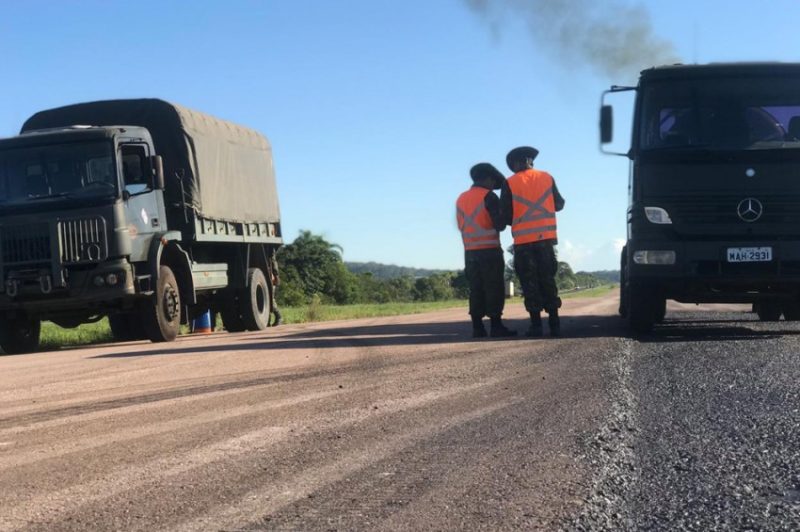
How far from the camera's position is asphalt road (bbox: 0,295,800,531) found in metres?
3.41

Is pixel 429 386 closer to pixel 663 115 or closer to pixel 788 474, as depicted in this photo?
pixel 788 474

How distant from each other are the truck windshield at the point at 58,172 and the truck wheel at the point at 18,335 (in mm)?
1944

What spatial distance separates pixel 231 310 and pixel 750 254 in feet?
33.0

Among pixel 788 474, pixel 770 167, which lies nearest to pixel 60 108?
pixel 770 167

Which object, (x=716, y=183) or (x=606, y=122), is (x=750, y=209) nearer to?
(x=716, y=183)

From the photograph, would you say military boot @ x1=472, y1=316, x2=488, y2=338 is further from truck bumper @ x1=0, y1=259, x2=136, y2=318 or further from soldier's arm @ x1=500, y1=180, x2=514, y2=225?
truck bumper @ x1=0, y1=259, x2=136, y2=318

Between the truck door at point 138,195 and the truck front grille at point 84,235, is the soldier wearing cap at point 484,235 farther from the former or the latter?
the truck front grille at point 84,235

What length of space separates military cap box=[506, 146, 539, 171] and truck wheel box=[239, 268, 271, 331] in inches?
306

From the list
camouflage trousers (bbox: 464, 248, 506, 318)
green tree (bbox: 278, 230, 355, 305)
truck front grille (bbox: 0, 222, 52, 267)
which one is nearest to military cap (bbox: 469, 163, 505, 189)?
camouflage trousers (bbox: 464, 248, 506, 318)

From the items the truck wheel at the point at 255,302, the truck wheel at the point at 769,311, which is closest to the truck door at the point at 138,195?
the truck wheel at the point at 255,302

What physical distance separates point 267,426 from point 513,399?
156 centimetres

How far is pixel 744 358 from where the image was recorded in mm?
7812

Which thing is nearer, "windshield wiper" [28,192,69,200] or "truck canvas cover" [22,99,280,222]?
"windshield wiper" [28,192,69,200]

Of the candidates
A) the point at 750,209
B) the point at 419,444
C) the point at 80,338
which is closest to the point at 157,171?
the point at 80,338
